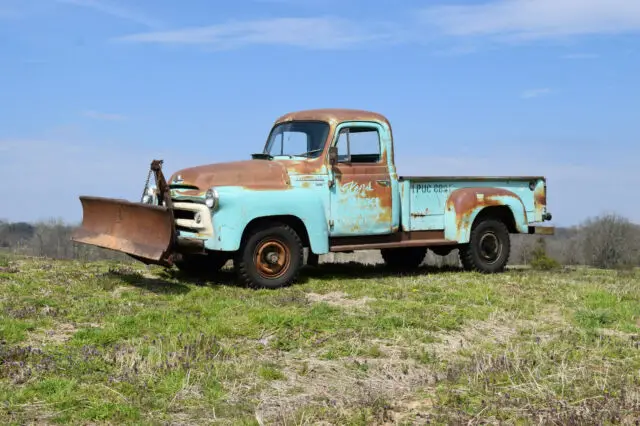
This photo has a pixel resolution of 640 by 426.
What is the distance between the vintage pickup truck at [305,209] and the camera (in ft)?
34.6

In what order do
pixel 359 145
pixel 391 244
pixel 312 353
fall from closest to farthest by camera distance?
pixel 312 353 < pixel 359 145 < pixel 391 244

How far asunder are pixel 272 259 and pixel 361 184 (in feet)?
6.14

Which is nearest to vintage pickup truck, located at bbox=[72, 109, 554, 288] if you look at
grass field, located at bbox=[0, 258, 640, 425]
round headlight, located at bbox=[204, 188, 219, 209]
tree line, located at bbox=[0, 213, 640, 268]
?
round headlight, located at bbox=[204, 188, 219, 209]

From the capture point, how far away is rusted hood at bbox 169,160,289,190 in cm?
1088

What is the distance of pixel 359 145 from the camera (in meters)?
12.0

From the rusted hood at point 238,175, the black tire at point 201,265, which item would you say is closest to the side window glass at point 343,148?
the rusted hood at point 238,175

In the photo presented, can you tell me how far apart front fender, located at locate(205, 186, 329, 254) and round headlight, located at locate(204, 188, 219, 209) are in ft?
0.23

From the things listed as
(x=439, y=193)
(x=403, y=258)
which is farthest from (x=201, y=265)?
(x=439, y=193)

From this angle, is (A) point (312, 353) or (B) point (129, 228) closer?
(A) point (312, 353)

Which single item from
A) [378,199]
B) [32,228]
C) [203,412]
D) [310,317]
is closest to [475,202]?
[378,199]

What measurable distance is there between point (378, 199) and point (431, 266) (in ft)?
10.5

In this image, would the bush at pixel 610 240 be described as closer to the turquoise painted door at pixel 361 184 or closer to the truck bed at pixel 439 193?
the truck bed at pixel 439 193

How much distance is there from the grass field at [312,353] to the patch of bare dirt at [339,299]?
0.04m

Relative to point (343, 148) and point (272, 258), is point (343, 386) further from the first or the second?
point (343, 148)
